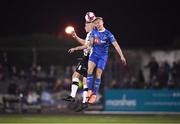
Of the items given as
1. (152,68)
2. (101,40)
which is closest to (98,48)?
(101,40)

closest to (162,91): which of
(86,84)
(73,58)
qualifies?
(73,58)

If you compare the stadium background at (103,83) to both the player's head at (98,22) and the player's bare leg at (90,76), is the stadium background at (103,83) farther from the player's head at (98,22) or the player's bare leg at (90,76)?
the player's head at (98,22)

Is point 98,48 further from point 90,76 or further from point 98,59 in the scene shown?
point 90,76

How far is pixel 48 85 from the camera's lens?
32.9 m

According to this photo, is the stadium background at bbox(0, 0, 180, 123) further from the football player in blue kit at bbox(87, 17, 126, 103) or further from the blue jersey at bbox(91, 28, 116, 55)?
the blue jersey at bbox(91, 28, 116, 55)

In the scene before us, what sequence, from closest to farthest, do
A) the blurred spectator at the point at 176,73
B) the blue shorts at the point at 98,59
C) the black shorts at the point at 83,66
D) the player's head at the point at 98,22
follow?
1. the player's head at the point at 98,22
2. the blue shorts at the point at 98,59
3. the black shorts at the point at 83,66
4. the blurred spectator at the point at 176,73

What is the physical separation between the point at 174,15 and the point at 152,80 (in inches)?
637

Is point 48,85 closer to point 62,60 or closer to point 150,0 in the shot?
point 62,60

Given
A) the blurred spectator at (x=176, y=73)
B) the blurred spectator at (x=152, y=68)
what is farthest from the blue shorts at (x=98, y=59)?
the blurred spectator at (x=176, y=73)

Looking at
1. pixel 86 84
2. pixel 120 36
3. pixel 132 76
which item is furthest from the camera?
pixel 120 36

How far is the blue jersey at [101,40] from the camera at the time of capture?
2027 cm

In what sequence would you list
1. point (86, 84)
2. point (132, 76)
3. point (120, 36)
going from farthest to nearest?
point (120, 36)
point (132, 76)
point (86, 84)

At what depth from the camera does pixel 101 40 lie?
20312 millimetres

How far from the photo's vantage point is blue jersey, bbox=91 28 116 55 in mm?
20266
